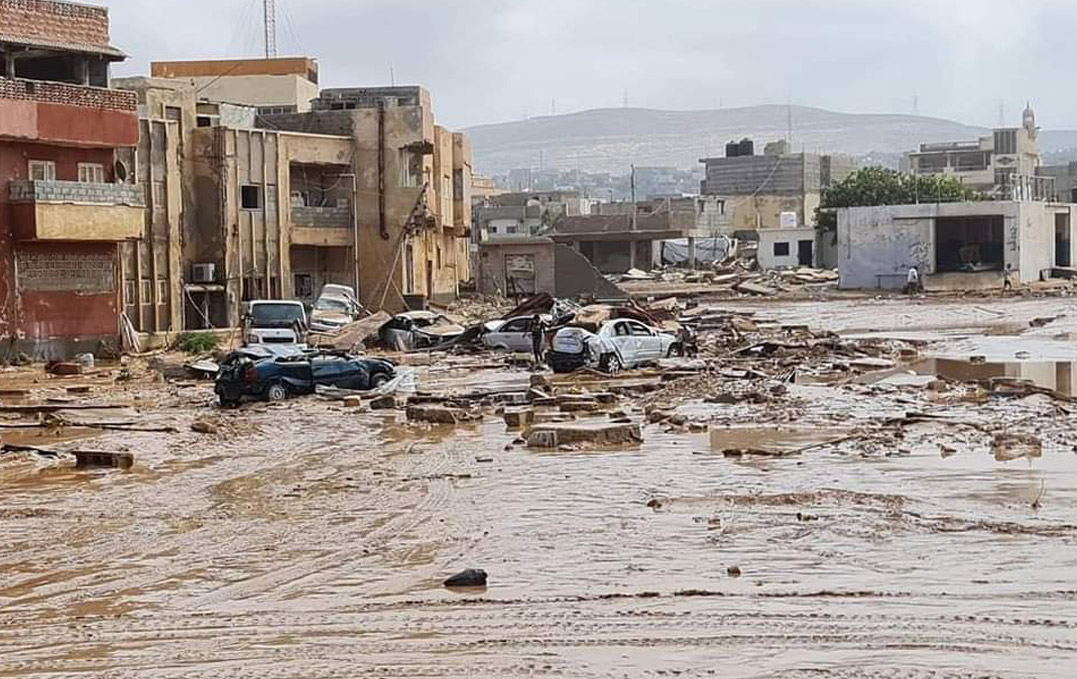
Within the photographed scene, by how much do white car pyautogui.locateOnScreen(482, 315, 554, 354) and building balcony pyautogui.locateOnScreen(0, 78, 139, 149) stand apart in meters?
10.5

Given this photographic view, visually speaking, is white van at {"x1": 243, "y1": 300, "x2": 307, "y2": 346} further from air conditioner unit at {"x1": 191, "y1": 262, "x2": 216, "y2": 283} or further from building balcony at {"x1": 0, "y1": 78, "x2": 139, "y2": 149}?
air conditioner unit at {"x1": 191, "y1": 262, "x2": 216, "y2": 283}

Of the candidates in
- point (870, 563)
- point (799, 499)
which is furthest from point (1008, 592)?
point (799, 499)

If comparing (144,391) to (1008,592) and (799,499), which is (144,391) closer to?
(799,499)

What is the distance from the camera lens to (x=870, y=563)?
12.3 m

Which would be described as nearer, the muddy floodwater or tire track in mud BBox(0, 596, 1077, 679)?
tire track in mud BBox(0, 596, 1077, 679)

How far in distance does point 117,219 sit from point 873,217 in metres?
→ 43.9

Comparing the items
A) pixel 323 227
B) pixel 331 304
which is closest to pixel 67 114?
pixel 331 304

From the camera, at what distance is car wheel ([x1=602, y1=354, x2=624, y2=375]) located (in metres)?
33.0

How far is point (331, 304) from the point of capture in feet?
149

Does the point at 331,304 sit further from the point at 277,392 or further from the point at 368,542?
the point at 368,542

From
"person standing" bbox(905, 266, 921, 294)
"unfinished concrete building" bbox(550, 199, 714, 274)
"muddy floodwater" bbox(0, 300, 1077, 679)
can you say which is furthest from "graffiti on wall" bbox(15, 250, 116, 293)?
"unfinished concrete building" bbox(550, 199, 714, 274)

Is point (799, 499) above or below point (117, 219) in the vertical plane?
below

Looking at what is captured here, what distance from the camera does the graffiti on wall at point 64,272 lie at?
36.3 m

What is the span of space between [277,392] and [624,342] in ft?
29.3
